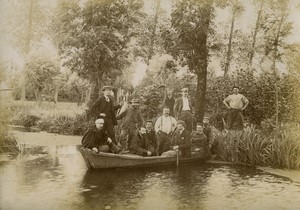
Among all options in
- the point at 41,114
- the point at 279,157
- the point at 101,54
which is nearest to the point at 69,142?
the point at 41,114

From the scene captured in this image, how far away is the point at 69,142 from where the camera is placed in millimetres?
4633

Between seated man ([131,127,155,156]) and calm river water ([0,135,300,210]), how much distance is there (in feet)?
0.60

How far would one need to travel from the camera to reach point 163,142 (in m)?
4.79

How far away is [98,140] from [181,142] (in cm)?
83

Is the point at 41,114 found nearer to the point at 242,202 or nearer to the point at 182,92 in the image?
the point at 182,92

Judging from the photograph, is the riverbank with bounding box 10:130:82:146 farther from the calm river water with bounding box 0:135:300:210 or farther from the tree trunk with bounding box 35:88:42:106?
the tree trunk with bounding box 35:88:42:106

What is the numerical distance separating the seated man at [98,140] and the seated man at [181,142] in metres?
0.55

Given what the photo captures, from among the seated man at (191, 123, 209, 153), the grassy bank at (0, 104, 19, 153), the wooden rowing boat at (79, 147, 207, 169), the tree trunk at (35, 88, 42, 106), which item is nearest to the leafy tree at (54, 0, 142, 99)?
the tree trunk at (35, 88, 42, 106)

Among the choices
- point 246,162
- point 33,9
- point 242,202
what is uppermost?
point 33,9

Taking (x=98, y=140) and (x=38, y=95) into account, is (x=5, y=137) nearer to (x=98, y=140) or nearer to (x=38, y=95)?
(x=38, y=95)

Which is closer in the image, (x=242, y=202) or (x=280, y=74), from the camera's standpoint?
(x=242, y=202)

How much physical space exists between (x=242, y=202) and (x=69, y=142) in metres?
1.72

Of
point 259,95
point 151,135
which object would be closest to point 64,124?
point 151,135

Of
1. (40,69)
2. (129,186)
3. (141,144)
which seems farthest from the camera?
(141,144)
